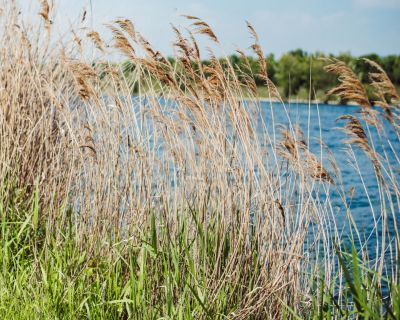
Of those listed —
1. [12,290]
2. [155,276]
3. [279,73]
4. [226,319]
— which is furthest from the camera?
[279,73]

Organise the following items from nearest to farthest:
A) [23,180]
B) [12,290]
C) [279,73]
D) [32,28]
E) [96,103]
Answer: [12,290], [96,103], [23,180], [32,28], [279,73]

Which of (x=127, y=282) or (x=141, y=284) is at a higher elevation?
(x=141, y=284)

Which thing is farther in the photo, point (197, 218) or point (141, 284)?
point (197, 218)

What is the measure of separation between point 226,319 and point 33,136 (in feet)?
7.29

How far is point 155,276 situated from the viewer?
9.16 feet

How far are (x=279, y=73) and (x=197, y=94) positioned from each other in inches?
2589

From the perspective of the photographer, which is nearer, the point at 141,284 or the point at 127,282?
the point at 141,284

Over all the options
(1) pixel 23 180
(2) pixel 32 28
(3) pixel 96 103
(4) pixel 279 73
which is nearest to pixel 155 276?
(3) pixel 96 103

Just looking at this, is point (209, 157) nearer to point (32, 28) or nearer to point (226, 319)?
point (226, 319)

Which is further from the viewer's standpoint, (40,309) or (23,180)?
(23,180)

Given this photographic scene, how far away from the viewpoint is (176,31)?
293cm

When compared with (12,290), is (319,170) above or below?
above

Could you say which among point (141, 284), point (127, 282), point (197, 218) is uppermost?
point (197, 218)

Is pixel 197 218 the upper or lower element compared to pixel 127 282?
upper
